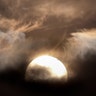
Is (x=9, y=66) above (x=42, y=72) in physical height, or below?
above

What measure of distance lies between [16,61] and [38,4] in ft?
21.4

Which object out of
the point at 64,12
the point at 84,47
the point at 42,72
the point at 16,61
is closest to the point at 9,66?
the point at 16,61

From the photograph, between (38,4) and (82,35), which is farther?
(82,35)

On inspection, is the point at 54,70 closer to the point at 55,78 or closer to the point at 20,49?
the point at 55,78

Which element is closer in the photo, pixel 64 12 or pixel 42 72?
pixel 64 12

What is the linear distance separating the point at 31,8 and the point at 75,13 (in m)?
2.58

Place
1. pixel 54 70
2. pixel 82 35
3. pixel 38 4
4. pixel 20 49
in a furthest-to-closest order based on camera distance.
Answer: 1. pixel 20 49
2. pixel 54 70
3. pixel 82 35
4. pixel 38 4

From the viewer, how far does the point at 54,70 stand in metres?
19.3

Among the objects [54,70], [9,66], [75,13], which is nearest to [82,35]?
[75,13]

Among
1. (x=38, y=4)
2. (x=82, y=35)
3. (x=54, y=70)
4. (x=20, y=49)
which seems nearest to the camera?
(x=38, y=4)

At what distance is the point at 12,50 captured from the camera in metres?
20.7

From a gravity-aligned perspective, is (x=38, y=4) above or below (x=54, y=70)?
above

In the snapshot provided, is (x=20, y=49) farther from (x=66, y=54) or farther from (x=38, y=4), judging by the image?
(x=38, y=4)

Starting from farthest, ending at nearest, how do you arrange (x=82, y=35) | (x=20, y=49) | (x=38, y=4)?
(x=20, y=49), (x=82, y=35), (x=38, y=4)
